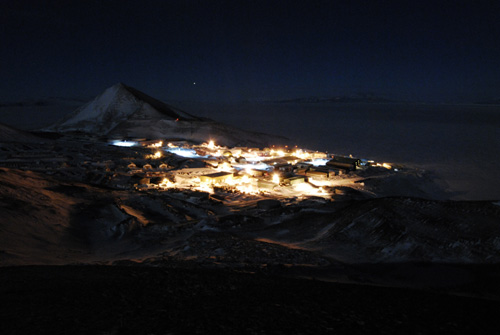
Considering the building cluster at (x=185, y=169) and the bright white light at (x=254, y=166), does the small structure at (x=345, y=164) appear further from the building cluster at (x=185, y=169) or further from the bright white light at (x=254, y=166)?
the bright white light at (x=254, y=166)

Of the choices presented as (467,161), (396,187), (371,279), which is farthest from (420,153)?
(371,279)

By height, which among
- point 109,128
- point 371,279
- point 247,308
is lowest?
point 371,279

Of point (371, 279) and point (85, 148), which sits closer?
point (371, 279)

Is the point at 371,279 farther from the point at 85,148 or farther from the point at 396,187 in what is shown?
the point at 85,148

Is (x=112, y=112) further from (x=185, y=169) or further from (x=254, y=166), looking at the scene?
(x=254, y=166)

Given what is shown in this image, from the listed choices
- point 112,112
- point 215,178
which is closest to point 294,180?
point 215,178

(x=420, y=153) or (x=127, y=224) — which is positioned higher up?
(x=420, y=153)

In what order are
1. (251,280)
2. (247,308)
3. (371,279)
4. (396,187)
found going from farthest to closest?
(396,187)
(371,279)
(251,280)
(247,308)

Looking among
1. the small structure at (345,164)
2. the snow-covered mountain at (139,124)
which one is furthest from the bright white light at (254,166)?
the snow-covered mountain at (139,124)
